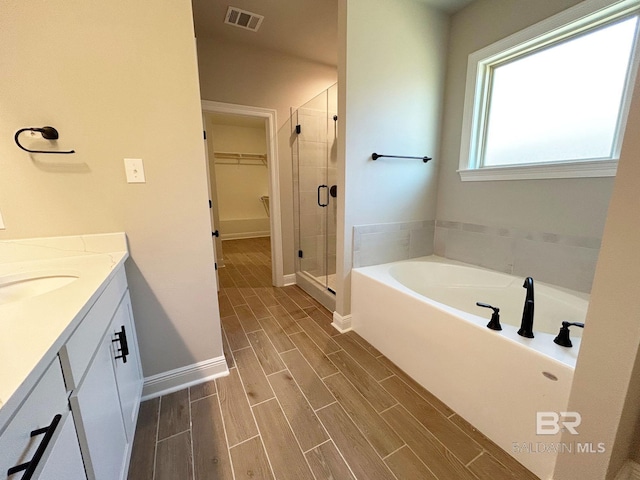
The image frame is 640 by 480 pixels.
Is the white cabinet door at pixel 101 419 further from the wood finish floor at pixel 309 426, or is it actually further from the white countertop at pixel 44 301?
the wood finish floor at pixel 309 426

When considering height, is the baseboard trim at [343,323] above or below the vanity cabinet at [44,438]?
below

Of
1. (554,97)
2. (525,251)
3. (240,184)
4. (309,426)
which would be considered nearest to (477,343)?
(309,426)

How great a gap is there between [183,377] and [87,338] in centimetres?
99

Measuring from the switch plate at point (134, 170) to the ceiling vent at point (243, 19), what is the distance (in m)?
1.75

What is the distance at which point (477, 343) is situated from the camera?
1292mm

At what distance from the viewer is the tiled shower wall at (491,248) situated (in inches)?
66.0

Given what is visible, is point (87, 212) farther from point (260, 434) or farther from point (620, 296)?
point (620, 296)

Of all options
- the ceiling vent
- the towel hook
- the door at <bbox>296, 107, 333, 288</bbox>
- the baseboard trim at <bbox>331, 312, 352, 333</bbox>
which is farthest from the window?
the towel hook

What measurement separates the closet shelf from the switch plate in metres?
4.82

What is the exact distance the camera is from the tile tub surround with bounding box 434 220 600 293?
1.65 meters

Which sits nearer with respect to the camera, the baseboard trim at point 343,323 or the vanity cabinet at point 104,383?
the vanity cabinet at point 104,383

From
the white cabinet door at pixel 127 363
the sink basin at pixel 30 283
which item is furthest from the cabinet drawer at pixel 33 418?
the sink basin at pixel 30 283

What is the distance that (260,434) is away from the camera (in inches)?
51.1

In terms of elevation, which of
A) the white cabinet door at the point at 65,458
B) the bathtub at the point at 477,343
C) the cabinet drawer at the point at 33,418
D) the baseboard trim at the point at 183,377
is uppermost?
the cabinet drawer at the point at 33,418
